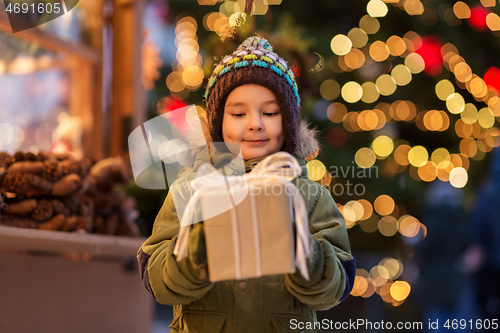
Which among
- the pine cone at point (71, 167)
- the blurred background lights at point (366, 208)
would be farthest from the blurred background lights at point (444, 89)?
the pine cone at point (71, 167)

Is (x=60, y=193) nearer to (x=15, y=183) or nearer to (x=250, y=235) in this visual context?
(x=15, y=183)

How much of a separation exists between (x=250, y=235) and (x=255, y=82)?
1.54 feet

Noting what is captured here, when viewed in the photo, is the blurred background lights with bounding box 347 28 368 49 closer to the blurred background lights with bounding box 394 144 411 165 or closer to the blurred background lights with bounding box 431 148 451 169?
the blurred background lights with bounding box 394 144 411 165

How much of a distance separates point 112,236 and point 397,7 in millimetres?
2639

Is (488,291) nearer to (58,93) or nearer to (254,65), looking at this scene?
(254,65)

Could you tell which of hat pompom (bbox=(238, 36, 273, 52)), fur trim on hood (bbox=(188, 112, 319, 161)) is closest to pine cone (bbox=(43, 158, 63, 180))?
fur trim on hood (bbox=(188, 112, 319, 161))

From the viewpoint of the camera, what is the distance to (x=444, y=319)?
317cm

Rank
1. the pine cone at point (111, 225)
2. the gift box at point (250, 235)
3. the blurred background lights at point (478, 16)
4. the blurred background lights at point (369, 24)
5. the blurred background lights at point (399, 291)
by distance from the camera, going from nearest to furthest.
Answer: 1. the gift box at point (250, 235)
2. the pine cone at point (111, 225)
3. the blurred background lights at point (478, 16)
4. the blurred background lights at point (369, 24)
5. the blurred background lights at point (399, 291)

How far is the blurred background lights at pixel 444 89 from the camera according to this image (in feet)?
10.4

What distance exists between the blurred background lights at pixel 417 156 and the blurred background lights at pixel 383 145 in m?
0.17

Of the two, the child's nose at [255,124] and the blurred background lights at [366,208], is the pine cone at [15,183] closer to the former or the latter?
the child's nose at [255,124]


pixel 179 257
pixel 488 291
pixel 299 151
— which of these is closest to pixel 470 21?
pixel 488 291

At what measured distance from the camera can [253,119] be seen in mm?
1088

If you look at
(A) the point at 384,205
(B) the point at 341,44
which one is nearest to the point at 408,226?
(A) the point at 384,205
